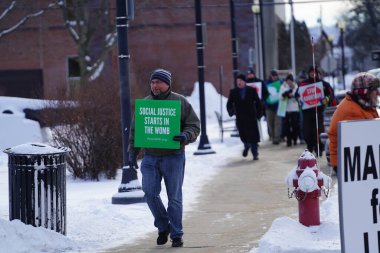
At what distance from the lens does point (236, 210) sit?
1267cm

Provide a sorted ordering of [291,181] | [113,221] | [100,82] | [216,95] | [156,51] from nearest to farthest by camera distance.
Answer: [291,181] → [113,221] → [100,82] → [216,95] → [156,51]

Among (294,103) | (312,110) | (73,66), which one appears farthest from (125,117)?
(73,66)

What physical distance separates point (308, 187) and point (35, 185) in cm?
287

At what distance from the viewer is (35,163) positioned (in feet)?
32.3

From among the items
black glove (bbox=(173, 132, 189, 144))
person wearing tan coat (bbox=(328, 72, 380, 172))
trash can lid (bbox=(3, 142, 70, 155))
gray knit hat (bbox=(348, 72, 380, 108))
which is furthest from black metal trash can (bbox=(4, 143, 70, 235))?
gray knit hat (bbox=(348, 72, 380, 108))

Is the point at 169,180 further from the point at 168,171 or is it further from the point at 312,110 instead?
the point at 312,110

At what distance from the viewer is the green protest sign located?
9.76m

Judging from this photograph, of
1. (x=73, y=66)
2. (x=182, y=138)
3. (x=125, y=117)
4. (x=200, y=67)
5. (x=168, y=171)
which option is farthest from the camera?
(x=73, y=66)

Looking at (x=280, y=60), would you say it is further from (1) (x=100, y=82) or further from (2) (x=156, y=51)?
(1) (x=100, y=82)

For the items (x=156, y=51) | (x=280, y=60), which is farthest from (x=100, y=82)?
(x=280, y=60)

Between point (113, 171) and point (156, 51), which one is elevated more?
point (156, 51)

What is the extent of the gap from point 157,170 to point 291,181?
60.2 inches

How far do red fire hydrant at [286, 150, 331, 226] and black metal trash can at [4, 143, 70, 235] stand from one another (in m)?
2.54

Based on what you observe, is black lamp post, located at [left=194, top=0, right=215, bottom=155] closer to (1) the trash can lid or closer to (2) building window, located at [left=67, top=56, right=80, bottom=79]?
(1) the trash can lid
